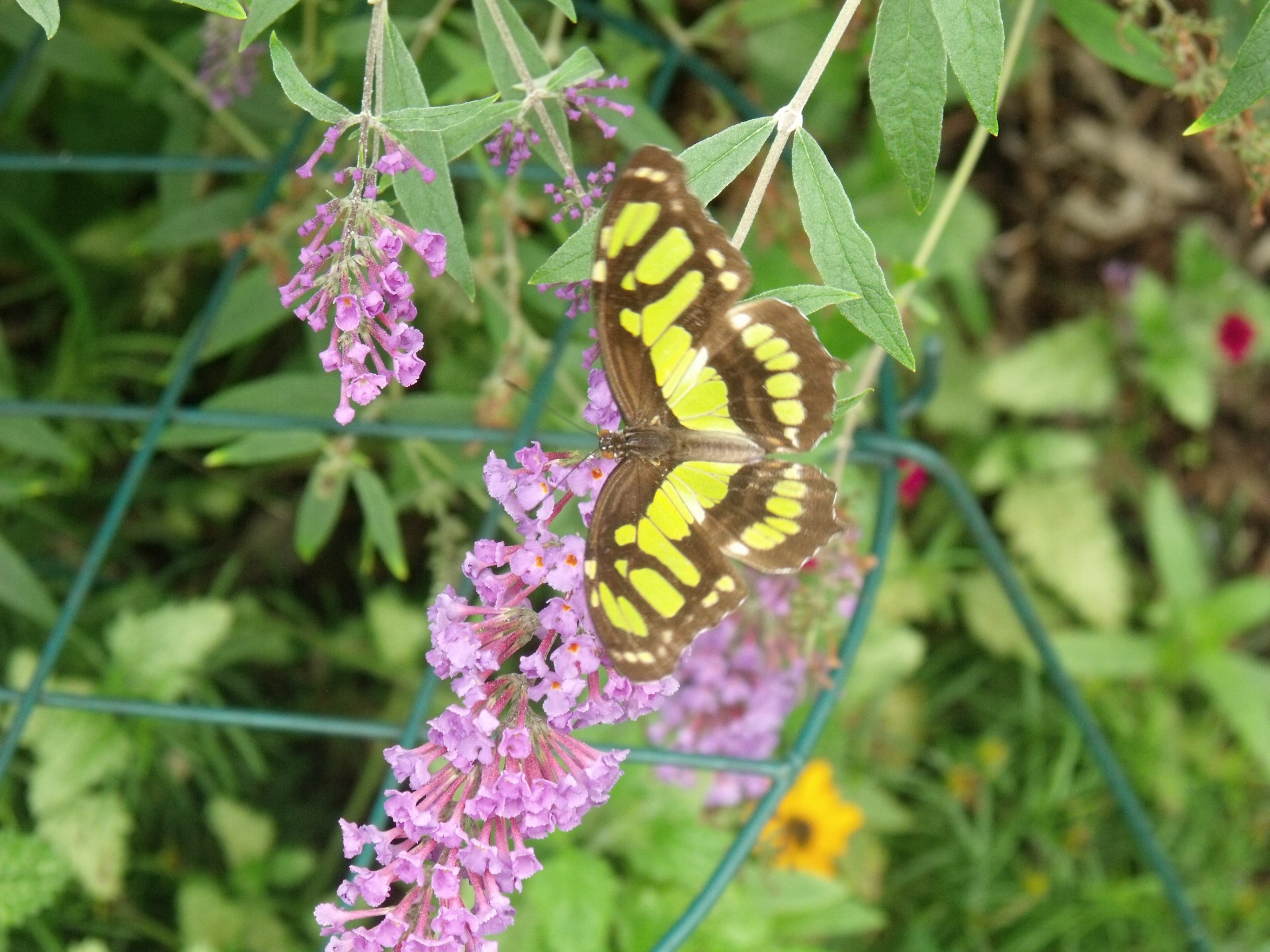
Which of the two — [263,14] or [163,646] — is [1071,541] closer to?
[163,646]

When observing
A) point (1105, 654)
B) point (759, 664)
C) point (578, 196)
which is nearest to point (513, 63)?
point (578, 196)

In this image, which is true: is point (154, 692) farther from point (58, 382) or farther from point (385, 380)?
point (385, 380)

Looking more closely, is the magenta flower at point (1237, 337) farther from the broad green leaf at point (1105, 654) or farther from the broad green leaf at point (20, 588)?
the broad green leaf at point (20, 588)

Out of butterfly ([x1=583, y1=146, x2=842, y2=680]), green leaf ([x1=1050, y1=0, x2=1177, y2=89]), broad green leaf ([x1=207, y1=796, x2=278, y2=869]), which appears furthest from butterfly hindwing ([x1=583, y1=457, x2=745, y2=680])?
broad green leaf ([x1=207, y1=796, x2=278, y2=869])

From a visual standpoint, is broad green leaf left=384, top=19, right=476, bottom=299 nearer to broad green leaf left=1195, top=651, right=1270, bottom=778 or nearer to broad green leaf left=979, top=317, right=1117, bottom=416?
broad green leaf left=979, top=317, right=1117, bottom=416

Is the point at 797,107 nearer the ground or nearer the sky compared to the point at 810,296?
nearer the sky

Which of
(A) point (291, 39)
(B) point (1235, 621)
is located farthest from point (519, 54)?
(B) point (1235, 621)

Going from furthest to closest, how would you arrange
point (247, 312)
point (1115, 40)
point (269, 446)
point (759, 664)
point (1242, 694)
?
point (1242, 694) < point (247, 312) < point (759, 664) < point (269, 446) < point (1115, 40)

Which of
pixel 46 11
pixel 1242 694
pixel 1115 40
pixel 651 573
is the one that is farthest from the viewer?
pixel 1242 694
